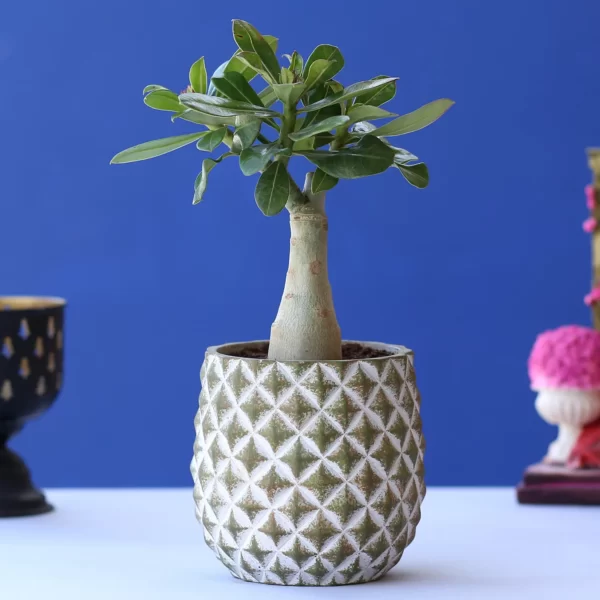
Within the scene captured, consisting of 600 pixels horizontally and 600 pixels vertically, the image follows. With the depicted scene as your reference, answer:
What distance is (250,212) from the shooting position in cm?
203

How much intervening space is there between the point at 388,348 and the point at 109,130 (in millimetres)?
1307

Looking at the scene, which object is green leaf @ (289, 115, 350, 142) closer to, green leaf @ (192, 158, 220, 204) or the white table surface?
green leaf @ (192, 158, 220, 204)

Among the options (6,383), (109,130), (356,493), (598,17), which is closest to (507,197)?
(598,17)

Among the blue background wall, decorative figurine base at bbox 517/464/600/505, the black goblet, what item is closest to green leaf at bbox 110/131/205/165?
the black goblet

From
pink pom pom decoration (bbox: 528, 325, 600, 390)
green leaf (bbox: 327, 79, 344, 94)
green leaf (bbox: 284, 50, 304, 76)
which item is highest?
green leaf (bbox: 284, 50, 304, 76)

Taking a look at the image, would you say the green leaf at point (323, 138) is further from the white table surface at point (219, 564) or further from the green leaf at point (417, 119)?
the white table surface at point (219, 564)

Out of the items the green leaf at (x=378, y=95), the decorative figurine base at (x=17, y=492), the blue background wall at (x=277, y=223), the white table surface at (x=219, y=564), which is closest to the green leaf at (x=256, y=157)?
the green leaf at (x=378, y=95)

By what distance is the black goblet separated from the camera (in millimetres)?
1090

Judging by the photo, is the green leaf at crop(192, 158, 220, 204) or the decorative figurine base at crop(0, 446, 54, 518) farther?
the decorative figurine base at crop(0, 446, 54, 518)

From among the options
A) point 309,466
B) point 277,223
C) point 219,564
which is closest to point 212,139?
point 309,466

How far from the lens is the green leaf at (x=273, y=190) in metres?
0.77

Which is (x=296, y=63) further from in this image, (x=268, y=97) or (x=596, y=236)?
(x=596, y=236)

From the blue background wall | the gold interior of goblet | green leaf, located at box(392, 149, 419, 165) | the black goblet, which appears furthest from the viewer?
the blue background wall

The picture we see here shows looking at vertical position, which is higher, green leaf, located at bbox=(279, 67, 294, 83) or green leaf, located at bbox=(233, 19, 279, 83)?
green leaf, located at bbox=(233, 19, 279, 83)
